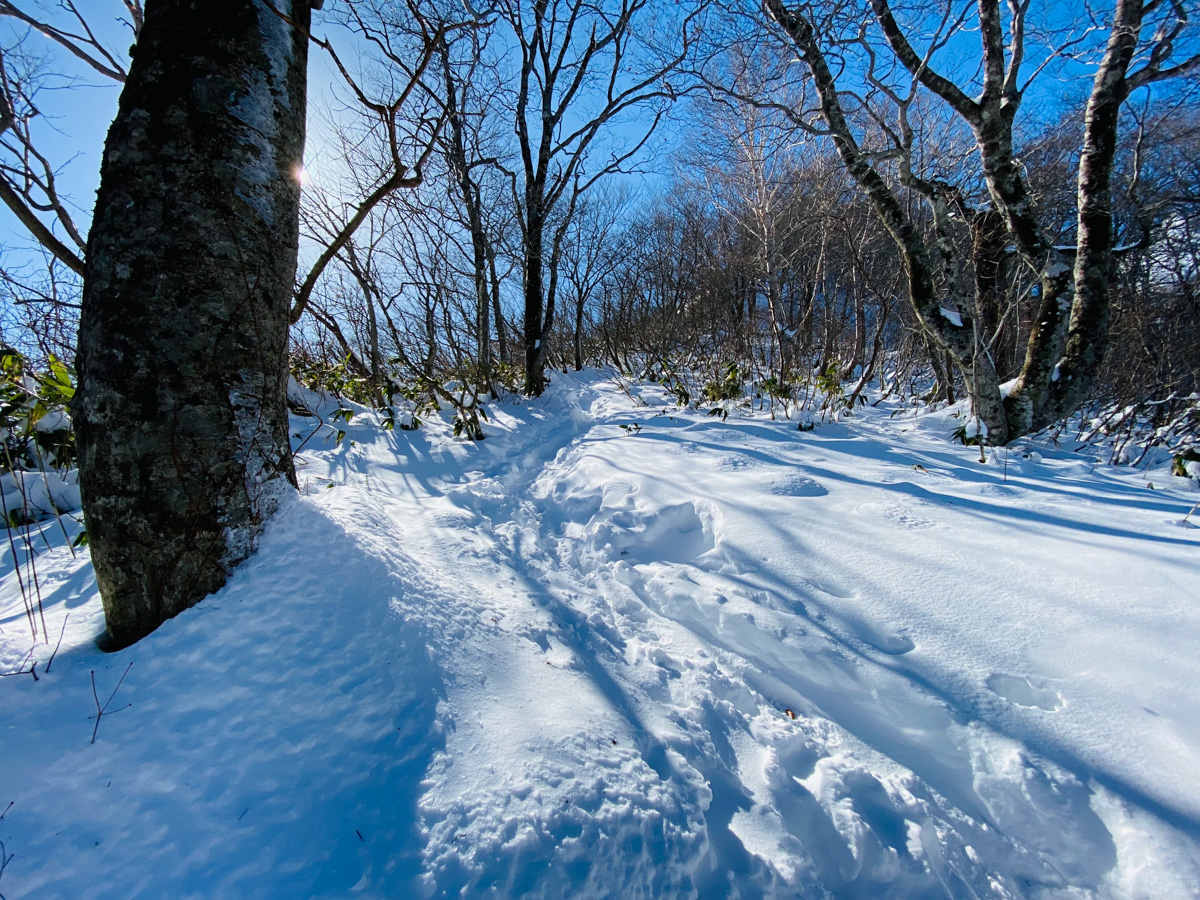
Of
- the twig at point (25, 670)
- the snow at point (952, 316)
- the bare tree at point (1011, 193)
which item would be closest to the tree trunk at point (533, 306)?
the bare tree at point (1011, 193)

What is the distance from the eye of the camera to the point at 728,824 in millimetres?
920

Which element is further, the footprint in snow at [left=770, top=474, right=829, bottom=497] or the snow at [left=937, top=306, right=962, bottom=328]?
the snow at [left=937, top=306, right=962, bottom=328]

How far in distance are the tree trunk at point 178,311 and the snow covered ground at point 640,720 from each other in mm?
205

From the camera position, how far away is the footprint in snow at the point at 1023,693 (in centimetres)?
112

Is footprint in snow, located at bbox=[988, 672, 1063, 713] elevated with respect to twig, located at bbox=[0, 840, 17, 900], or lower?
lower

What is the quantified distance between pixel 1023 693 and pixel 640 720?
106 centimetres

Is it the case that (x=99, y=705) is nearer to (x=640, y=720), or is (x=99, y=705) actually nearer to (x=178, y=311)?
(x=178, y=311)

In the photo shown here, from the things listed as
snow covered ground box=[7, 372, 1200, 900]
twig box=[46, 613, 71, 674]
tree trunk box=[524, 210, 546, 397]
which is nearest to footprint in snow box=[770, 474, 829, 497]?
snow covered ground box=[7, 372, 1200, 900]

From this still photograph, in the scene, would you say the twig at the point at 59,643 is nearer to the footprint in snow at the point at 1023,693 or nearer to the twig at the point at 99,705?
the twig at the point at 99,705

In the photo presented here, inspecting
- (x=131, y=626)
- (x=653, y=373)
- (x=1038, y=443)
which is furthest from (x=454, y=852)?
(x=653, y=373)

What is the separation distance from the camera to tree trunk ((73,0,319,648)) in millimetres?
1139

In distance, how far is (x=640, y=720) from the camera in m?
1.14

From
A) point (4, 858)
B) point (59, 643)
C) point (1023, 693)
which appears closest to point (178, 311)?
point (59, 643)

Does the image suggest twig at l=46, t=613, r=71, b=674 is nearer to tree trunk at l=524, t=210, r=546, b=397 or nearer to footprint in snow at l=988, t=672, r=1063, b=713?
footprint in snow at l=988, t=672, r=1063, b=713
